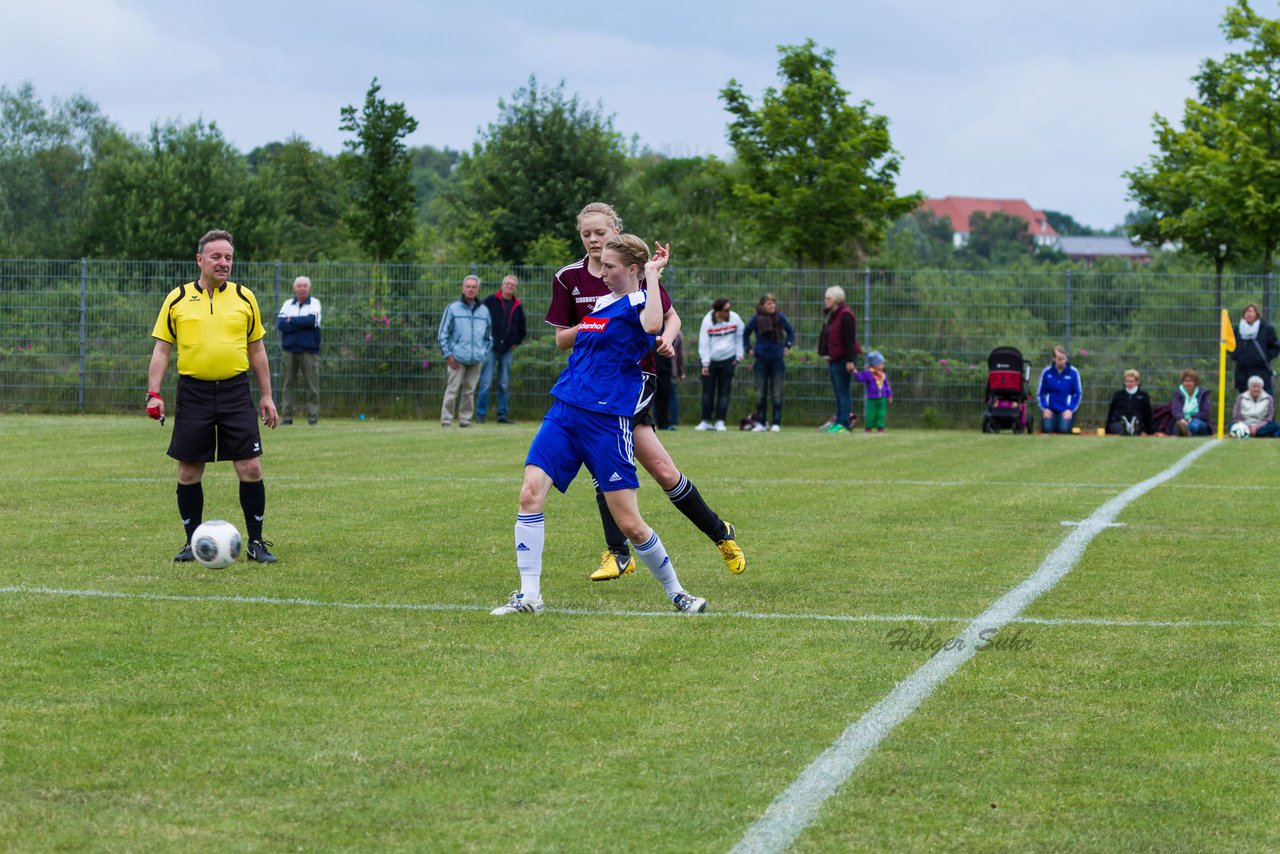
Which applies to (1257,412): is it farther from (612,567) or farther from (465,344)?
(612,567)

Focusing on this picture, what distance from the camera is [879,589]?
7.18 meters

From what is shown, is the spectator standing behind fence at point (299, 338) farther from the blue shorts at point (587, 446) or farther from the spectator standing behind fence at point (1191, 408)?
the blue shorts at point (587, 446)

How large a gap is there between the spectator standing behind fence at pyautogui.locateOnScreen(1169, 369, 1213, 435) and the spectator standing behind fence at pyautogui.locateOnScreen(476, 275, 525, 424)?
372 inches

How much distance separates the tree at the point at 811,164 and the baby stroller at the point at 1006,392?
732 centimetres

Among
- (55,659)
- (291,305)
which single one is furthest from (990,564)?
(291,305)

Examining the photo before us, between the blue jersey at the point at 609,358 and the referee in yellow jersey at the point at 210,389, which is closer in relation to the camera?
the blue jersey at the point at 609,358

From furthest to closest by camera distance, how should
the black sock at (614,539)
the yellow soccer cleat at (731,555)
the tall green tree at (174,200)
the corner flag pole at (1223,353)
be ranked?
1. the tall green tree at (174,200)
2. the corner flag pole at (1223,353)
3. the black sock at (614,539)
4. the yellow soccer cleat at (731,555)

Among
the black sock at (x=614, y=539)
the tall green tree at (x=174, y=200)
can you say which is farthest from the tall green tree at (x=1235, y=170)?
the tall green tree at (x=174, y=200)

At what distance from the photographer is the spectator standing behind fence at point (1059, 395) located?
72.5 feet

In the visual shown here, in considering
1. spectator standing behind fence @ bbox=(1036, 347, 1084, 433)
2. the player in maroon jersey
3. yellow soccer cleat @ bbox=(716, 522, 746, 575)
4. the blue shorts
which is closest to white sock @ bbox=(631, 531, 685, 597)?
the blue shorts

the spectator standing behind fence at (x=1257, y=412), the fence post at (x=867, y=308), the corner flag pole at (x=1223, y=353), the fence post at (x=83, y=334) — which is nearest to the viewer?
the spectator standing behind fence at (x=1257, y=412)

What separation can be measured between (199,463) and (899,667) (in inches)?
171

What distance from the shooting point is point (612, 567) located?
24.7 feet

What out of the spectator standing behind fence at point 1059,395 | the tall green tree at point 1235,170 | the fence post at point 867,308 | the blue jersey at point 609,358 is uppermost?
the tall green tree at point 1235,170
